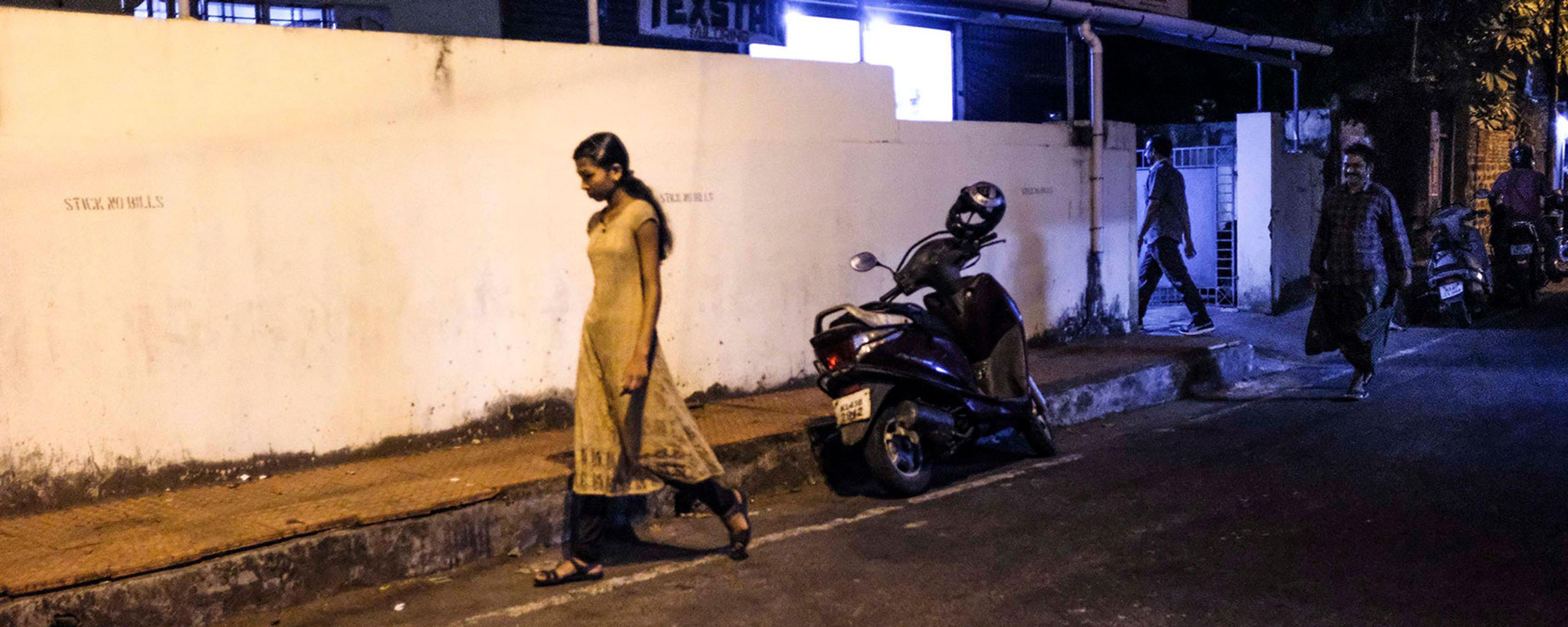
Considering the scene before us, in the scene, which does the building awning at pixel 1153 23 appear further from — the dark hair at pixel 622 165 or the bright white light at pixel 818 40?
the dark hair at pixel 622 165

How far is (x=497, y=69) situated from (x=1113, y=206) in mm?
6084

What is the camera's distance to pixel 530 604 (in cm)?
504

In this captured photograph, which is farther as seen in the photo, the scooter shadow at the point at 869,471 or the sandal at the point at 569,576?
the scooter shadow at the point at 869,471

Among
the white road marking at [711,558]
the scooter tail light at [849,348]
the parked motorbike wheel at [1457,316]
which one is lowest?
the white road marking at [711,558]

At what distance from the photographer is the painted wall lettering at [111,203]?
18.9 ft

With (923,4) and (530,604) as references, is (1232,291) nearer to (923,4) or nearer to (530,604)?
(923,4)

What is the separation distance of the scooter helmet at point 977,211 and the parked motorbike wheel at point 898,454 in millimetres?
1192

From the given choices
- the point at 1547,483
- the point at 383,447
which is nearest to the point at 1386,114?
the point at 1547,483

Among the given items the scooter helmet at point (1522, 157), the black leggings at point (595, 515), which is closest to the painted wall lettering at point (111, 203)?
the black leggings at point (595, 515)

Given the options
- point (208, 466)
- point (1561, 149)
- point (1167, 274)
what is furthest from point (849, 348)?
point (1561, 149)

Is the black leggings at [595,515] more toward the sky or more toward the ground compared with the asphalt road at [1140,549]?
more toward the sky

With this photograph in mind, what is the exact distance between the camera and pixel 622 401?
516 centimetres

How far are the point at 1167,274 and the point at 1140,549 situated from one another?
7.19 metres

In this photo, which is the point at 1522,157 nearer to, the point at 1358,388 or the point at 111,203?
the point at 1358,388
